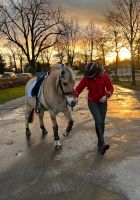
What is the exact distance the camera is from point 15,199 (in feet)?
20.1

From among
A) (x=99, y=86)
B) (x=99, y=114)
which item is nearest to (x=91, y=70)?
(x=99, y=86)

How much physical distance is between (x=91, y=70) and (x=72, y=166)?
1.98 metres

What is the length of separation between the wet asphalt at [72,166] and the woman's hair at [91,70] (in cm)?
163

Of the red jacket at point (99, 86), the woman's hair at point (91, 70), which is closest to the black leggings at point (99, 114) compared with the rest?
the red jacket at point (99, 86)

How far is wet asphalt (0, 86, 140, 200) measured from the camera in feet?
20.6

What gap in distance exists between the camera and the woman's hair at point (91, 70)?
335 inches

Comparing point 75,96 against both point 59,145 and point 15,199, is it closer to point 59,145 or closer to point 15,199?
point 59,145

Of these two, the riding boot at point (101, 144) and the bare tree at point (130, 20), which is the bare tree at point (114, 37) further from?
the riding boot at point (101, 144)

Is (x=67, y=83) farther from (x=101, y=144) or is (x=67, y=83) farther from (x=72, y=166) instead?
(x=72, y=166)

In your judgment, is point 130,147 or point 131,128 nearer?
point 130,147

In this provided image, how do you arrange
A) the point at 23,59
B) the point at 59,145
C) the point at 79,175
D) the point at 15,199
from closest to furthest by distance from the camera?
the point at 15,199 < the point at 79,175 < the point at 59,145 < the point at 23,59

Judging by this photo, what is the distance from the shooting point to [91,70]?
8.52 meters

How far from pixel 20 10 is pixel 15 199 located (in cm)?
5953

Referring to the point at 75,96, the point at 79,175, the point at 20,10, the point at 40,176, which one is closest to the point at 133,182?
the point at 79,175
